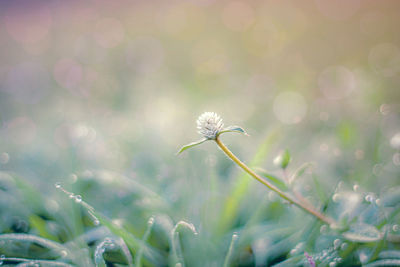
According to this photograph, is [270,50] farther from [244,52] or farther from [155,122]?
[155,122]

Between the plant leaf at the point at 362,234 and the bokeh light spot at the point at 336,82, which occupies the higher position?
the bokeh light spot at the point at 336,82

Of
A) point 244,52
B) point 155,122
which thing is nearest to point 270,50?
point 244,52

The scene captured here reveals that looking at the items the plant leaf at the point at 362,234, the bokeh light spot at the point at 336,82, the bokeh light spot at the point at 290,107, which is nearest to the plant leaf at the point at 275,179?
the plant leaf at the point at 362,234

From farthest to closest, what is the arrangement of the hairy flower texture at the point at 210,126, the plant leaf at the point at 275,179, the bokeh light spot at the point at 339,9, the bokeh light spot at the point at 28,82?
1. the bokeh light spot at the point at 339,9
2. the bokeh light spot at the point at 28,82
3. the plant leaf at the point at 275,179
4. the hairy flower texture at the point at 210,126

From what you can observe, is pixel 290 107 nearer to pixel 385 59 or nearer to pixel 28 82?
pixel 385 59

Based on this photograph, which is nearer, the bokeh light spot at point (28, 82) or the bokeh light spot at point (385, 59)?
the bokeh light spot at point (385, 59)

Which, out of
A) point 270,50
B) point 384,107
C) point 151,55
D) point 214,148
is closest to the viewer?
point 384,107

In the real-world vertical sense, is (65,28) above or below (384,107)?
above

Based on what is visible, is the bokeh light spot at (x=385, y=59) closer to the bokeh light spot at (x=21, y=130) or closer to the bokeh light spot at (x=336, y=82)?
the bokeh light spot at (x=336, y=82)
